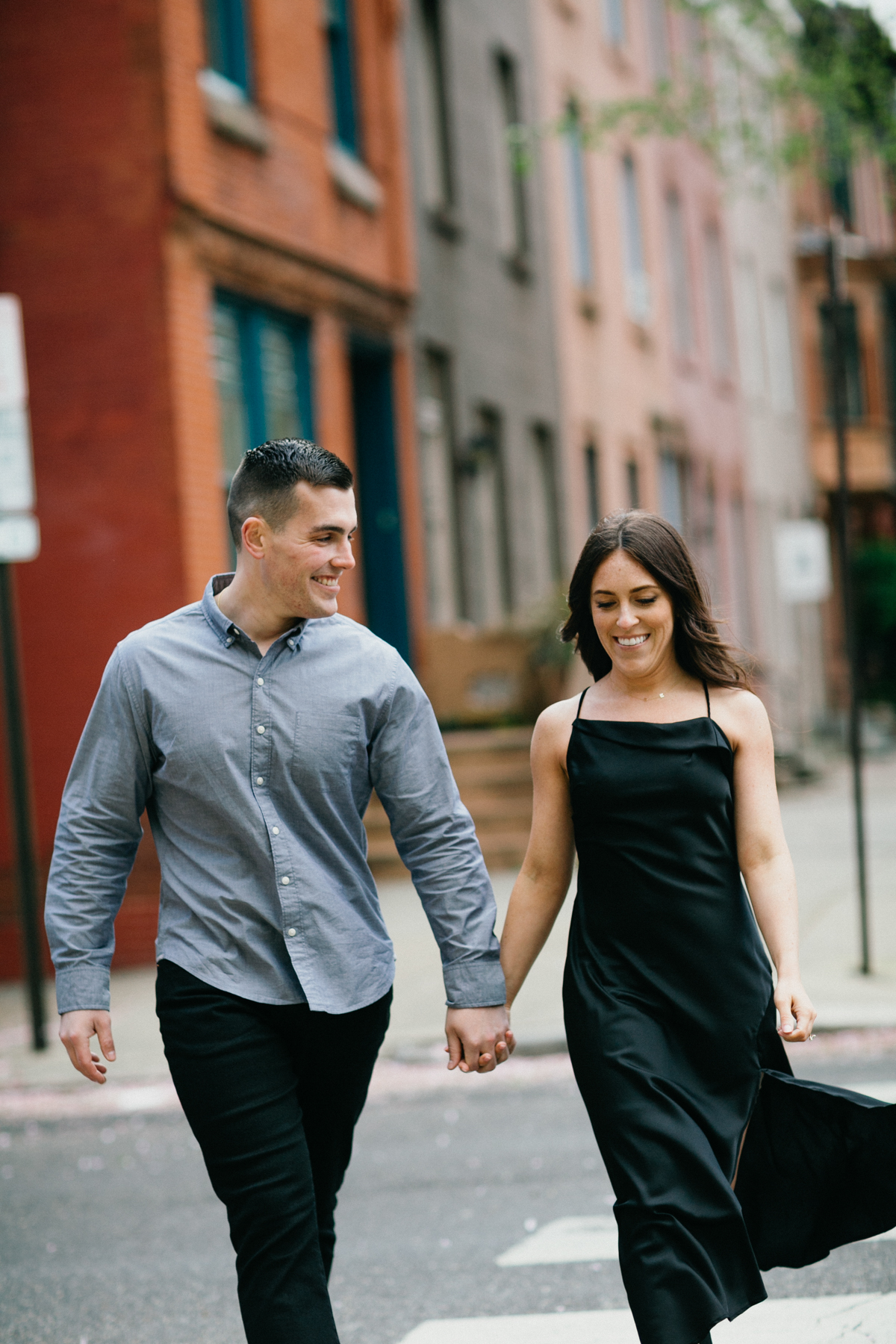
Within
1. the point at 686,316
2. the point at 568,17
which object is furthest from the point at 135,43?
the point at 686,316

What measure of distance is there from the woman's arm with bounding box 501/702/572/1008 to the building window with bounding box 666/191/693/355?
25.1m

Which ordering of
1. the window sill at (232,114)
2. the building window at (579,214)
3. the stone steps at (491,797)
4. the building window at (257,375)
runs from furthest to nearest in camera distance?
the building window at (579,214) → the stone steps at (491,797) → the building window at (257,375) → the window sill at (232,114)

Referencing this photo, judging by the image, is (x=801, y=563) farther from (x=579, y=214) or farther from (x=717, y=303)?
(x=717, y=303)

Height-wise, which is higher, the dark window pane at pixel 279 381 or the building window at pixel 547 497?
the dark window pane at pixel 279 381

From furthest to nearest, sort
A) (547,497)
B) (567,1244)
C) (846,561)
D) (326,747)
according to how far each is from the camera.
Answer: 1. (547,497)
2. (846,561)
3. (567,1244)
4. (326,747)

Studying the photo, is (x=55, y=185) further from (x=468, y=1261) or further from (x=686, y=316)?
(x=686, y=316)

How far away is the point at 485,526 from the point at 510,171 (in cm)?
421

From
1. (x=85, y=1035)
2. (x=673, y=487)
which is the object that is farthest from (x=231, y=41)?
(x=673, y=487)

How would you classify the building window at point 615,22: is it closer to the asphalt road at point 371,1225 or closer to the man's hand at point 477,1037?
the asphalt road at point 371,1225

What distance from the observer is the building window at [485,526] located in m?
18.2

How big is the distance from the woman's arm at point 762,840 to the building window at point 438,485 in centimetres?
1329

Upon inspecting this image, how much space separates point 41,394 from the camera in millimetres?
11969

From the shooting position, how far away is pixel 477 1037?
12.9ft

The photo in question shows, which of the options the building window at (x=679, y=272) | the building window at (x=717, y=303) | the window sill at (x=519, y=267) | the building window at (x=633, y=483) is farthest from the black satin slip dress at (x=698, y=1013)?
the building window at (x=717, y=303)
